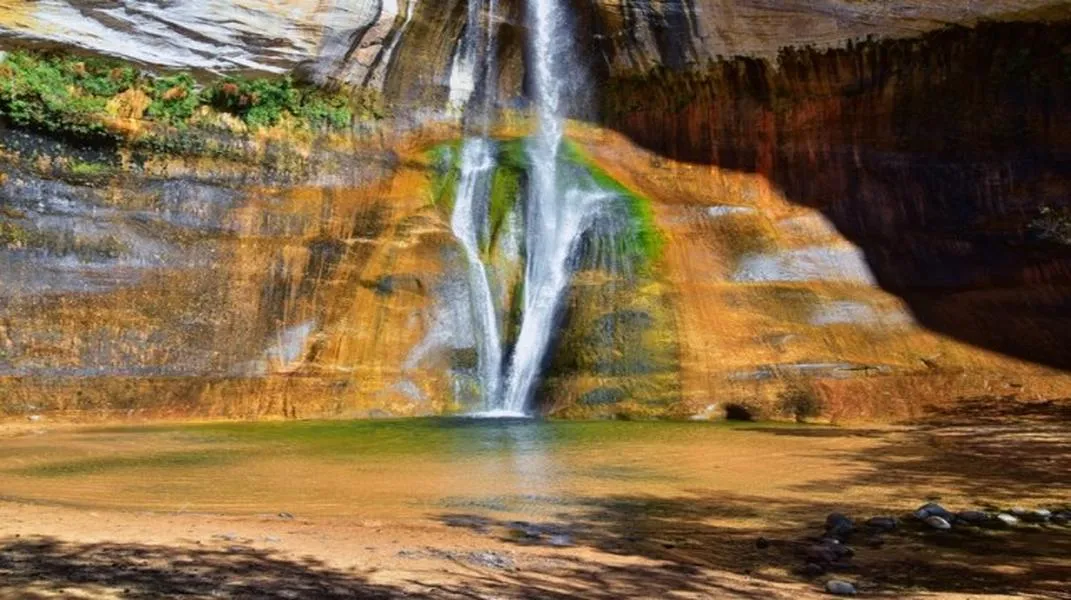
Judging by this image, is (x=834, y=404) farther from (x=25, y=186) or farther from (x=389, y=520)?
(x=25, y=186)

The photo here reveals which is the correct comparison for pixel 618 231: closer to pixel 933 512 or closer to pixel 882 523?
pixel 933 512

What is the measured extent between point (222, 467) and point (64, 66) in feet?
40.9

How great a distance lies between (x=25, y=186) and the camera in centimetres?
1756

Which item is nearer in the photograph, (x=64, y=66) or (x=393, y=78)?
(x=64, y=66)

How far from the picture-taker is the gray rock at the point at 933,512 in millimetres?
7117

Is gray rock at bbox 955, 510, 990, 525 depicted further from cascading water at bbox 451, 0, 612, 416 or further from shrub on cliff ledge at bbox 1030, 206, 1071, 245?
shrub on cliff ledge at bbox 1030, 206, 1071, 245

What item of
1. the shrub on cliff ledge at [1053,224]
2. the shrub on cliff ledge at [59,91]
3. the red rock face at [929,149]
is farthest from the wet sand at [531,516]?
the shrub on cliff ledge at [59,91]

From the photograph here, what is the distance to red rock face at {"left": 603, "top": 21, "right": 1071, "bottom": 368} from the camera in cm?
1834

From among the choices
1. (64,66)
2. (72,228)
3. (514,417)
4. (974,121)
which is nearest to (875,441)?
(514,417)

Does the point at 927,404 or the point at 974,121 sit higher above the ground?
the point at 974,121

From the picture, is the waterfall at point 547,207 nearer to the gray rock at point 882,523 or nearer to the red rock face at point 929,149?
the red rock face at point 929,149

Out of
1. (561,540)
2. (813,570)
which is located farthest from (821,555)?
(561,540)

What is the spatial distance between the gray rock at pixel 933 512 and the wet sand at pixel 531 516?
299 millimetres

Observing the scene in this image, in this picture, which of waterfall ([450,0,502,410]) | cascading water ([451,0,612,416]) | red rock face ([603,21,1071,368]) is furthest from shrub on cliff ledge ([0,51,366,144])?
red rock face ([603,21,1071,368])
